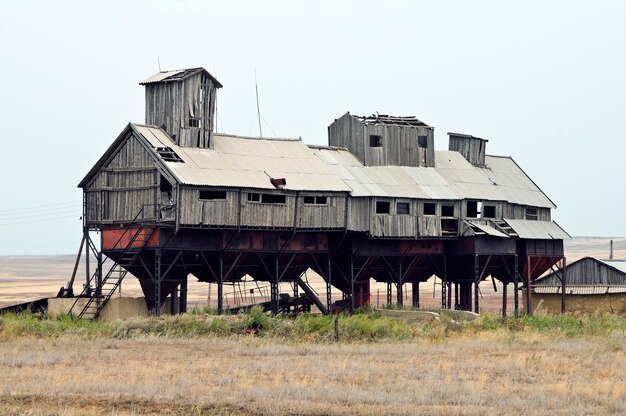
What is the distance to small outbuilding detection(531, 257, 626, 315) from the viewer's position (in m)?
64.9

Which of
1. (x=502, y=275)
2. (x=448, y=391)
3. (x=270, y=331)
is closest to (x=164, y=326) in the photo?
(x=270, y=331)

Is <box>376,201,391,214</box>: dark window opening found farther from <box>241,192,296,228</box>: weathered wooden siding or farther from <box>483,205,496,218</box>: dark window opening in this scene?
<box>483,205,496,218</box>: dark window opening

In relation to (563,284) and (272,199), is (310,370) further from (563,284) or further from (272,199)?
(563,284)

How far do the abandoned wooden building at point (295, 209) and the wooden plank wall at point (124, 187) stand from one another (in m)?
0.07

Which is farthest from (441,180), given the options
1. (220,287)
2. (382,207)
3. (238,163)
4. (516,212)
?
(220,287)

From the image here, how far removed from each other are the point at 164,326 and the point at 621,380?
22312 millimetres

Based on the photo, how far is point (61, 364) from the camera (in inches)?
1433

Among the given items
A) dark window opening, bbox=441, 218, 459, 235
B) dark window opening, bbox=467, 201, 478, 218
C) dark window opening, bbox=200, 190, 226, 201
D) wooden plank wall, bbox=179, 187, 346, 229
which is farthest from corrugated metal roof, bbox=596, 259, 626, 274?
dark window opening, bbox=200, 190, 226, 201

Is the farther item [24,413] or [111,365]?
[111,365]

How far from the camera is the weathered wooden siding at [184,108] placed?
5787 centimetres

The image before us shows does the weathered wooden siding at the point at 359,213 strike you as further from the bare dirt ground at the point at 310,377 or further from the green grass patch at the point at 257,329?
the bare dirt ground at the point at 310,377

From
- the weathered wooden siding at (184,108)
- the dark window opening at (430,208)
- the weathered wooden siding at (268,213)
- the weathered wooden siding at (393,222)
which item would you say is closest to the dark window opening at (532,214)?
the dark window opening at (430,208)

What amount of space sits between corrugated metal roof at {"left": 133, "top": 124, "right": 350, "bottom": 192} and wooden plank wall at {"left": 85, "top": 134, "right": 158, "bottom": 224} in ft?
3.99

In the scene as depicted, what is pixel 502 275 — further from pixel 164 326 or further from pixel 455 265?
pixel 164 326
